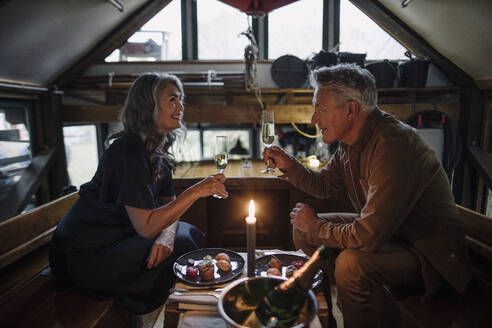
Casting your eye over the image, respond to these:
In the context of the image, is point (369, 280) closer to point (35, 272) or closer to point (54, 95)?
point (35, 272)

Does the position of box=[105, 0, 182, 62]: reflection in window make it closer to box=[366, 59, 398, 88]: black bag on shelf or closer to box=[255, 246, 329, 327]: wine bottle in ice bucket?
box=[366, 59, 398, 88]: black bag on shelf

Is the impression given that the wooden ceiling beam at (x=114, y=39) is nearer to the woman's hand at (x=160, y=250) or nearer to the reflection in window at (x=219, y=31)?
the reflection in window at (x=219, y=31)

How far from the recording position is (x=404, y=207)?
131 cm

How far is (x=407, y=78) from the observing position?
11.1 ft

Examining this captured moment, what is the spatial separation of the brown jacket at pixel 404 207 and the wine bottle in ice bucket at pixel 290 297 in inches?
20.6

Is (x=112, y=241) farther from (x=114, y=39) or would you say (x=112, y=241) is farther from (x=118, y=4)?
(x=114, y=39)

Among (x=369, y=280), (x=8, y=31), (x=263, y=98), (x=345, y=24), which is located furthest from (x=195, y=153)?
(x=369, y=280)

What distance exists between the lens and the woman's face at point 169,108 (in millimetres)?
1747

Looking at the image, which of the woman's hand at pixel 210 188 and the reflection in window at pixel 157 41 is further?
the reflection in window at pixel 157 41

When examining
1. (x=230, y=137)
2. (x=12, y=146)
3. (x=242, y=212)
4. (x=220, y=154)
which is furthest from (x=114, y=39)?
(x=220, y=154)

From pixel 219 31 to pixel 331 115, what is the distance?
2726mm

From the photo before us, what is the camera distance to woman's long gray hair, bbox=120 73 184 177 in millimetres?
1648

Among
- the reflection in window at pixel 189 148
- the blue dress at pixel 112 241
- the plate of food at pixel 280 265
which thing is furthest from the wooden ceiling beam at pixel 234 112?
the plate of food at pixel 280 265

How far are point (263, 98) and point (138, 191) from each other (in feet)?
8.78
